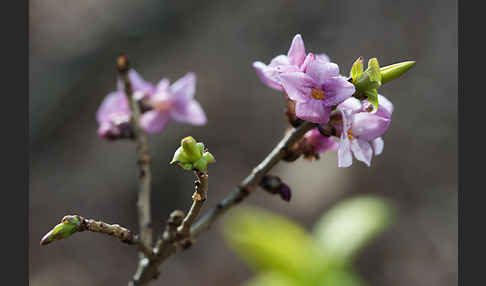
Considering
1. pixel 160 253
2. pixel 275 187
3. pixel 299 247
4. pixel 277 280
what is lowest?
pixel 277 280

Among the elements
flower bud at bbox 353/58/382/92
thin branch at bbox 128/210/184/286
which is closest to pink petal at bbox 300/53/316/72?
flower bud at bbox 353/58/382/92

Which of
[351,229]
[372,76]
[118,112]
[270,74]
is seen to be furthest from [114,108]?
[351,229]

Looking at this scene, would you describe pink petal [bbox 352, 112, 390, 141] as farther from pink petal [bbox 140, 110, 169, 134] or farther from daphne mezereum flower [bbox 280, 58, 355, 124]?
pink petal [bbox 140, 110, 169, 134]

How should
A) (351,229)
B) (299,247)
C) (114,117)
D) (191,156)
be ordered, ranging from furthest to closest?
(351,229), (299,247), (114,117), (191,156)

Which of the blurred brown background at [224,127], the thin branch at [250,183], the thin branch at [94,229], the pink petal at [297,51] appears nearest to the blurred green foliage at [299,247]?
the blurred brown background at [224,127]

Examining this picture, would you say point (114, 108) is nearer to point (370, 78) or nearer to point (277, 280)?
point (370, 78)

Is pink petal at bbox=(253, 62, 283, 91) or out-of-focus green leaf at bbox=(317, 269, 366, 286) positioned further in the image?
out-of-focus green leaf at bbox=(317, 269, 366, 286)
